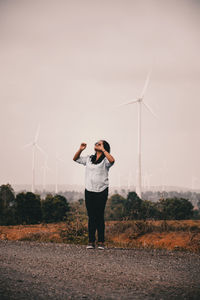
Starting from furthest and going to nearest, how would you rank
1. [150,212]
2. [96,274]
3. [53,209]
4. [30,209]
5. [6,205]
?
[6,205] → [53,209] → [30,209] → [150,212] → [96,274]

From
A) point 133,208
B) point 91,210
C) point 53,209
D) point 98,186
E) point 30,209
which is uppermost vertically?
point 98,186

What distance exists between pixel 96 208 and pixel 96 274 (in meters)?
2.38

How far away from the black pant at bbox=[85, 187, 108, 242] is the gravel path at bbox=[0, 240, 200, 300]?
47 cm

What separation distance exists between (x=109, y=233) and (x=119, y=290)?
25.3ft

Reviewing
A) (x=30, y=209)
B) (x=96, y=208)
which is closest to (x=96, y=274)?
(x=96, y=208)

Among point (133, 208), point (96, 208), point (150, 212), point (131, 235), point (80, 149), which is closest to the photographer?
point (96, 208)

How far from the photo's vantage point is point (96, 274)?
465 cm

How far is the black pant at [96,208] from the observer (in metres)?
6.91

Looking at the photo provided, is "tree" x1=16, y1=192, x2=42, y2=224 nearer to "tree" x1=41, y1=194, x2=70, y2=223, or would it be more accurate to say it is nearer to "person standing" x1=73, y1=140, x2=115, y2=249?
"tree" x1=41, y1=194, x2=70, y2=223

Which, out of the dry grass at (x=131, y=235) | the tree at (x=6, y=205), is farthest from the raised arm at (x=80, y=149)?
the tree at (x=6, y=205)

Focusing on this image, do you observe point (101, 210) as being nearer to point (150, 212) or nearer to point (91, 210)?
point (91, 210)

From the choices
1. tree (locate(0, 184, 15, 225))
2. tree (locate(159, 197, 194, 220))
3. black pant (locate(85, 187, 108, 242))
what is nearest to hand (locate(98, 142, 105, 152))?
black pant (locate(85, 187, 108, 242))

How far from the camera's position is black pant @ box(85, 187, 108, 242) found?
691cm

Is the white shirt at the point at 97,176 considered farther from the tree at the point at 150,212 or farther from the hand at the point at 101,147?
the tree at the point at 150,212
